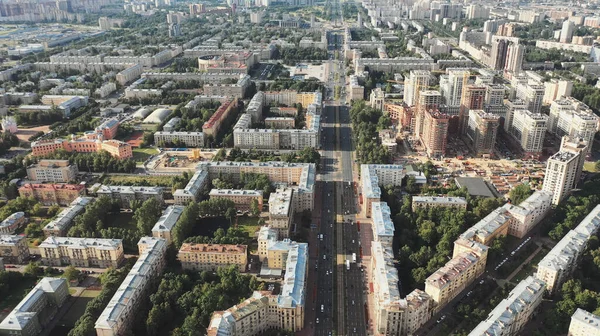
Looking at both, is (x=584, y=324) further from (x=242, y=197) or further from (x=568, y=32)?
(x=568, y=32)

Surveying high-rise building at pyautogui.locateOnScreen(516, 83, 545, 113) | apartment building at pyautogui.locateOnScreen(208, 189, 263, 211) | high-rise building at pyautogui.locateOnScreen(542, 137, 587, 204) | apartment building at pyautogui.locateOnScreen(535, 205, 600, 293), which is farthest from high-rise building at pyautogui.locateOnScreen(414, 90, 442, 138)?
apartment building at pyautogui.locateOnScreen(208, 189, 263, 211)

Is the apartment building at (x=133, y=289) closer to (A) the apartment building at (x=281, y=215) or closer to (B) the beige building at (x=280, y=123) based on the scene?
(A) the apartment building at (x=281, y=215)

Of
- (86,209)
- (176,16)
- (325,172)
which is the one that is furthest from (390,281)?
(176,16)

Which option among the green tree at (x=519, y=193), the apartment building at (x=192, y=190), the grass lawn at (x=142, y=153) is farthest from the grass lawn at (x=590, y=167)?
the grass lawn at (x=142, y=153)

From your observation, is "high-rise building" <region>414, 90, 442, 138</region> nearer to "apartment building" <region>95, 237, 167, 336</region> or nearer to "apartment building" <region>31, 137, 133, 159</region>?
"apartment building" <region>31, 137, 133, 159</region>

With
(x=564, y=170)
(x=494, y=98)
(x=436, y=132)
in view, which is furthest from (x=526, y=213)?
(x=494, y=98)

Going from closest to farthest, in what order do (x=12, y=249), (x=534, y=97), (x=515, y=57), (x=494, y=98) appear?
(x=12, y=249), (x=534, y=97), (x=494, y=98), (x=515, y=57)
